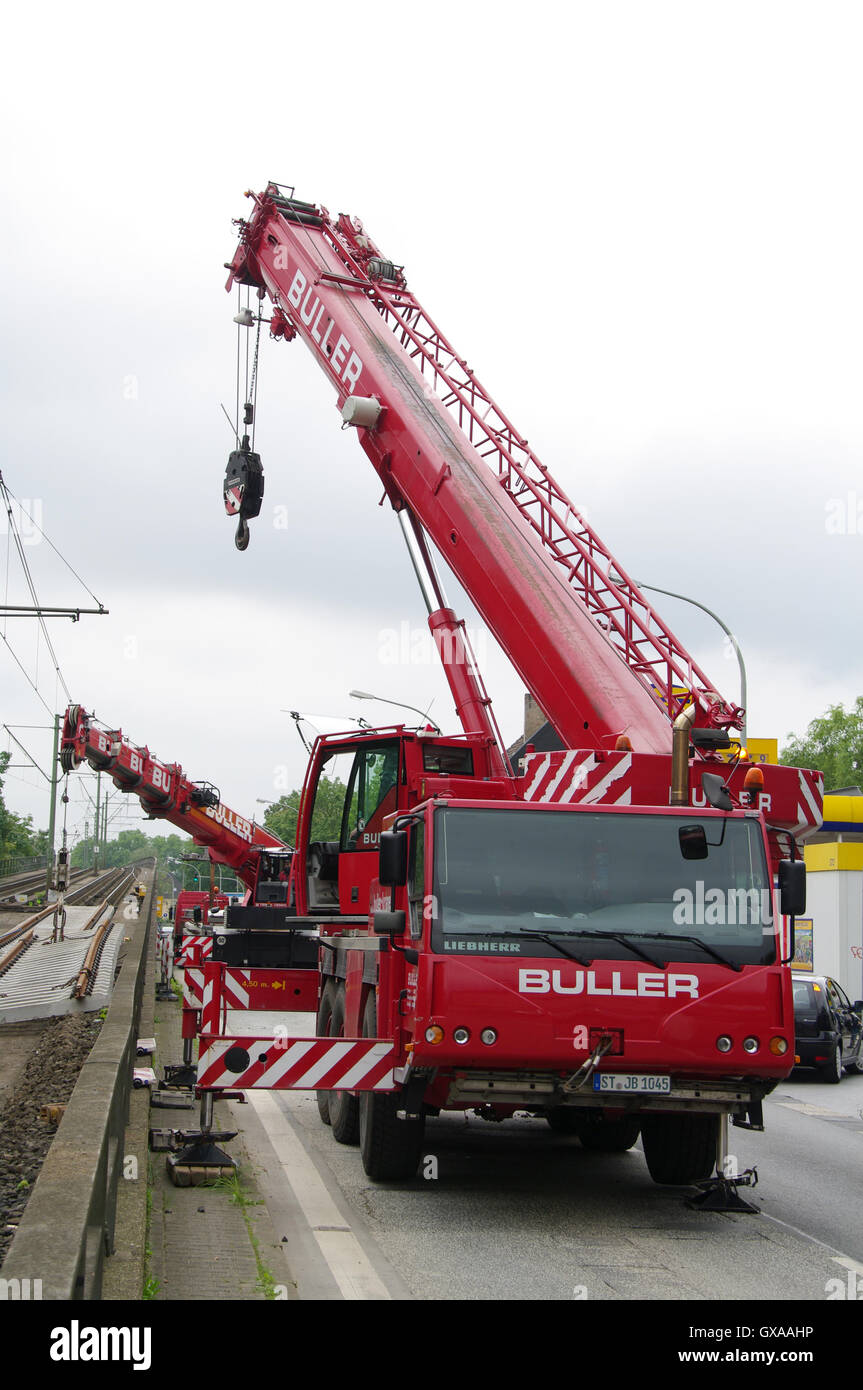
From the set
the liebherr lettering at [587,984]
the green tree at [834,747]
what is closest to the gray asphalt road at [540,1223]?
the liebherr lettering at [587,984]

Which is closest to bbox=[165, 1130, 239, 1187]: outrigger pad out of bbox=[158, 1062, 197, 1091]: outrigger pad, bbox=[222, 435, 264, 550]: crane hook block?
bbox=[158, 1062, 197, 1091]: outrigger pad

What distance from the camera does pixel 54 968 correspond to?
2239cm

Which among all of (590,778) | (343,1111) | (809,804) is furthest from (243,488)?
(809,804)

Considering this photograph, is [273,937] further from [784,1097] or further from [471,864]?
[471,864]

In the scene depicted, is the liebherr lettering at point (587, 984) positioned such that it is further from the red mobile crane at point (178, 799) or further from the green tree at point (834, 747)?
the green tree at point (834, 747)

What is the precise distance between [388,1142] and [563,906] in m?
2.17

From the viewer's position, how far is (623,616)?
1100 centimetres

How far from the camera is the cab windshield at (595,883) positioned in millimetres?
8039

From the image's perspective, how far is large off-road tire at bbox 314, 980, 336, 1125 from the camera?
11594mm

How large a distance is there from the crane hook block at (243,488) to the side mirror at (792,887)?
339 inches

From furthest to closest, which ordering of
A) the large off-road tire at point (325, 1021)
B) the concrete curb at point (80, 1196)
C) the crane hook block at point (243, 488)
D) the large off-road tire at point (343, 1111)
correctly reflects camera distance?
the crane hook block at point (243, 488), the large off-road tire at point (325, 1021), the large off-road tire at point (343, 1111), the concrete curb at point (80, 1196)

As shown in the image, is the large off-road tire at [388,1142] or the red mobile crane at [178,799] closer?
the large off-road tire at [388,1142]
